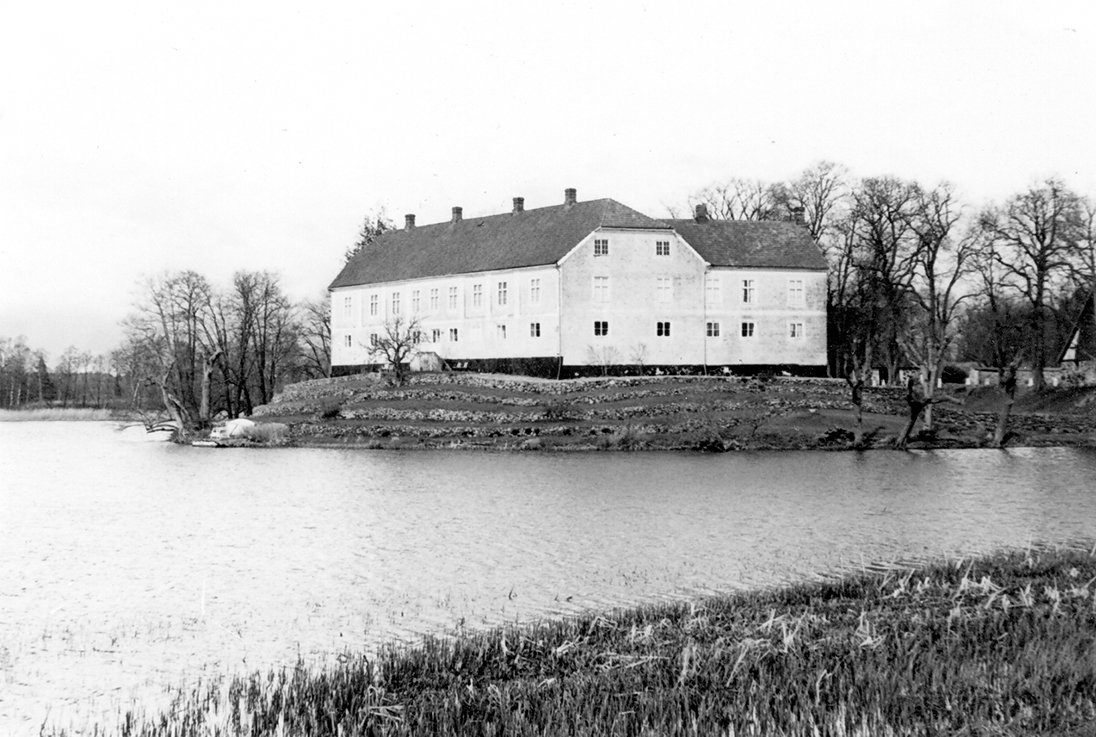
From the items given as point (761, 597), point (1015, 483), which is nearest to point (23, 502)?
point (761, 597)

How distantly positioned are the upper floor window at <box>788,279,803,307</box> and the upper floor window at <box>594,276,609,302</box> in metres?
9.64

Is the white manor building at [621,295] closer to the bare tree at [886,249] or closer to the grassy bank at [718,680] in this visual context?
the bare tree at [886,249]

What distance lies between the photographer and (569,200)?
55.8 metres

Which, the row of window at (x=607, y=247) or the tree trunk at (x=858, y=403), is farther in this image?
the row of window at (x=607, y=247)

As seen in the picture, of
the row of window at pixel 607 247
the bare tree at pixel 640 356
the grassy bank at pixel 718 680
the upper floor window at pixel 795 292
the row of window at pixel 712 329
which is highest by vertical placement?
the row of window at pixel 607 247

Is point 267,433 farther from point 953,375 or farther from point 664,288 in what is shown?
point 953,375

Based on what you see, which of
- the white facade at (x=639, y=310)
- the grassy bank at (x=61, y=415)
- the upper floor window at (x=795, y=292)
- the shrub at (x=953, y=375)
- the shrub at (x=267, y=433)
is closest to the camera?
the shrub at (x=267, y=433)

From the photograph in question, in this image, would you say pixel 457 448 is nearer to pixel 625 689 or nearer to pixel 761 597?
pixel 761 597

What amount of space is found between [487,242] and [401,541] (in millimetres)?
40543

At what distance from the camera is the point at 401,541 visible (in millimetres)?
17641

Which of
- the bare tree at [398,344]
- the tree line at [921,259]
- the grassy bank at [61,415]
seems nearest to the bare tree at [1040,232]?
the tree line at [921,259]

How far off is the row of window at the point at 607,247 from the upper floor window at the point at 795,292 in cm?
676

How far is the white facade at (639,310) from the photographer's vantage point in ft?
166

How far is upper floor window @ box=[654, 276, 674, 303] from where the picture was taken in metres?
51.3
